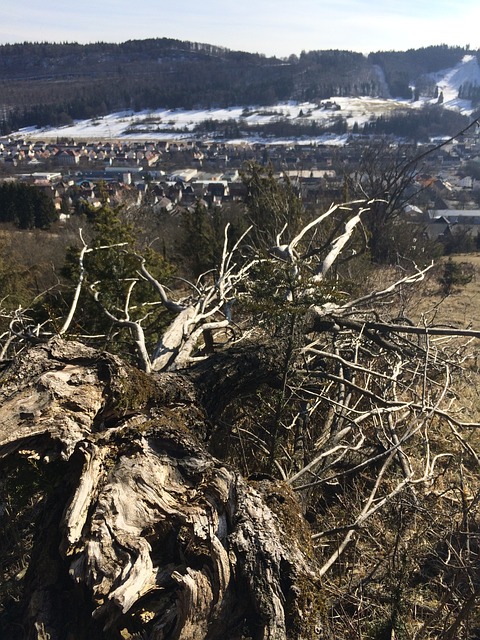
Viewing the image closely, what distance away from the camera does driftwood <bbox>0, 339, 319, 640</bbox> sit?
1.84 metres

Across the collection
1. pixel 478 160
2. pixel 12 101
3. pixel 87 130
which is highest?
pixel 12 101

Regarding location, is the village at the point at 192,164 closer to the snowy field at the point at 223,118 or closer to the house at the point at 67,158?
the house at the point at 67,158

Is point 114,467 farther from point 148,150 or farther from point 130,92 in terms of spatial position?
point 130,92

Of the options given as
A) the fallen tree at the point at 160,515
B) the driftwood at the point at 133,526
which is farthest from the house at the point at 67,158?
the driftwood at the point at 133,526

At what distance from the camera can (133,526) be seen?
80.3 inches

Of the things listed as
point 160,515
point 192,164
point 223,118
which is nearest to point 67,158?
point 192,164

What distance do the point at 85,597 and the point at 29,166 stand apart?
89.2 metres

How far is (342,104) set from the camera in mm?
133125

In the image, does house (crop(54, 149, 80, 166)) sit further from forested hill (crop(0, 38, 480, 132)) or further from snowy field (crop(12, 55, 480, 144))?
forested hill (crop(0, 38, 480, 132))

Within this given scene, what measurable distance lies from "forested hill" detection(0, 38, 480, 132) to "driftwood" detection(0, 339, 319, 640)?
136154 millimetres

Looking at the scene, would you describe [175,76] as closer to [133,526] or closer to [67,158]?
[67,158]

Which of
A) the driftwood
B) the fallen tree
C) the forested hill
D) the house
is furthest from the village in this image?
the driftwood

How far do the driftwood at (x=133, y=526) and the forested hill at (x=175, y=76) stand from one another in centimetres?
13615

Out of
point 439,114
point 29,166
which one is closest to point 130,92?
point 29,166
